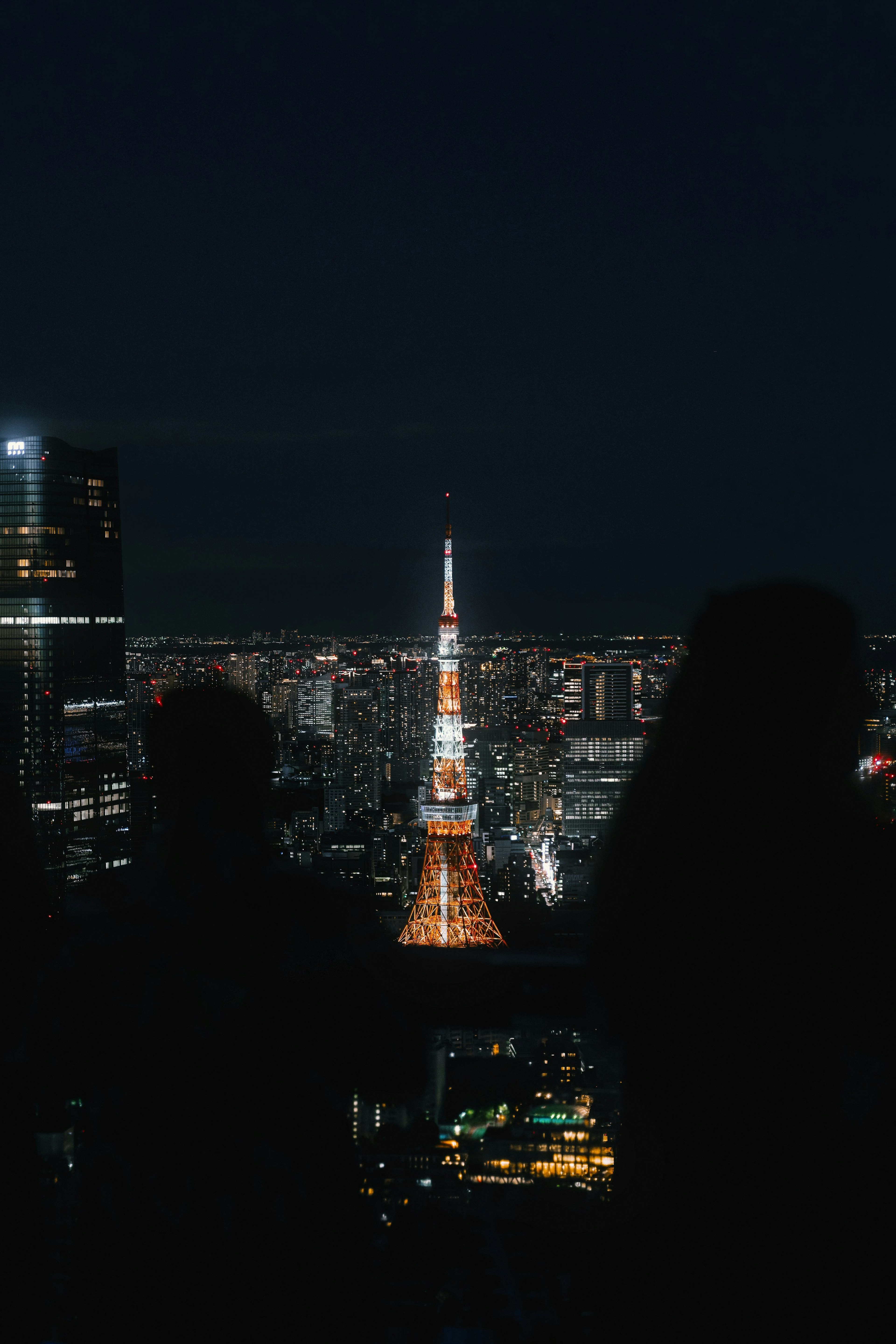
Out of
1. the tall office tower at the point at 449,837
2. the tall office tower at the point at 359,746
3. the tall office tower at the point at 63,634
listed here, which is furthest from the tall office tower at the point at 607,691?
the tall office tower at the point at 359,746

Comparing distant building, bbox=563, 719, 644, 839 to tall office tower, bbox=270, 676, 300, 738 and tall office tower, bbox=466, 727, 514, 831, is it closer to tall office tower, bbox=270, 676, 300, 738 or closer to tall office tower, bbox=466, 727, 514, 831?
tall office tower, bbox=270, 676, 300, 738

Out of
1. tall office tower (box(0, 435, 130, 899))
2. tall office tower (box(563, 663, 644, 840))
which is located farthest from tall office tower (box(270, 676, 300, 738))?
tall office tower (box(0, 435, 130, 899))

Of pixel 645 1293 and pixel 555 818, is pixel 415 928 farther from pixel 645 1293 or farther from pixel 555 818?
pixel 645 1293

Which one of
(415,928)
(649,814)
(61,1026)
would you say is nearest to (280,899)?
(61,1026)

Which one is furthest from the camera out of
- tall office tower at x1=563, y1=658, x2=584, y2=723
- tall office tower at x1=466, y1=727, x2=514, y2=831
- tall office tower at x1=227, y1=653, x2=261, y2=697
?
tall office tower at x1=466, y1=727, x2=514, y2=831

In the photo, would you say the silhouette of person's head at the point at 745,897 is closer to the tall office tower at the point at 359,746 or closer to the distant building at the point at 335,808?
the distant building at the point at 335,808
